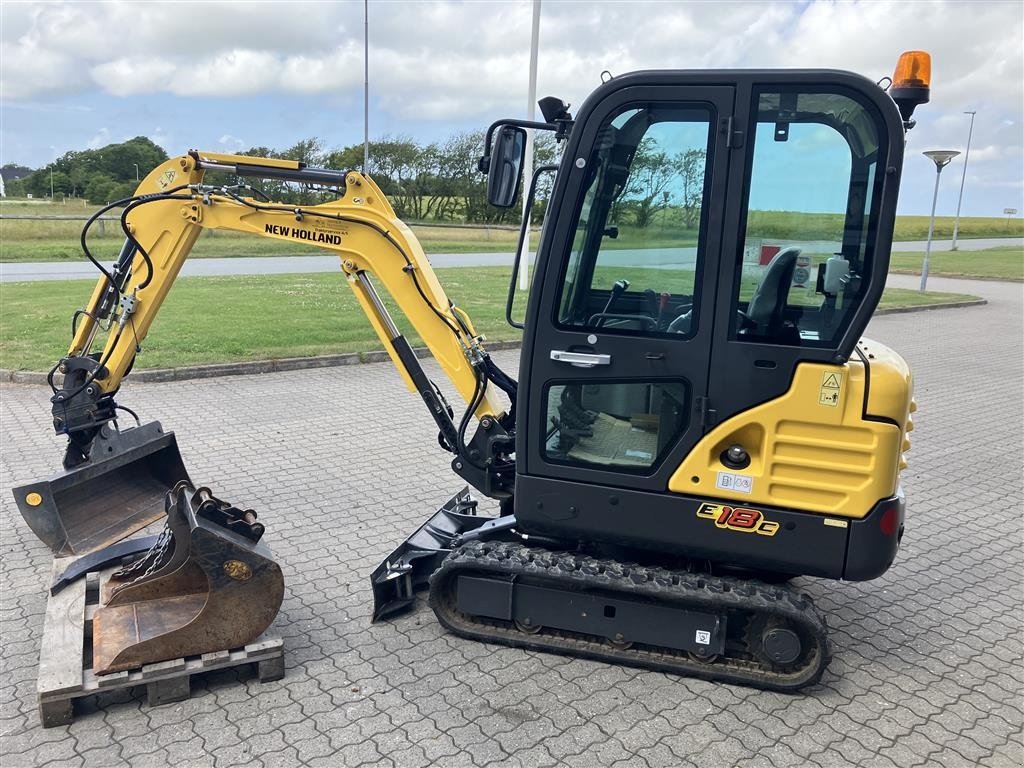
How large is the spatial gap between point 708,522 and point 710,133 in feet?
5.90

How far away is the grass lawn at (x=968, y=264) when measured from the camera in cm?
3105

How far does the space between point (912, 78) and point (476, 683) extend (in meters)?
3.44

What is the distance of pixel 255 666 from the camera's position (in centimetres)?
393

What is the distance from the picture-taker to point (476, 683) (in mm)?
3879

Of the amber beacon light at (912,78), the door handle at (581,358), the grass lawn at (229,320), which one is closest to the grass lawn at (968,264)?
the grass lawn at (229,320)

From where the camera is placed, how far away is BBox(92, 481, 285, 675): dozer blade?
367 centimetres

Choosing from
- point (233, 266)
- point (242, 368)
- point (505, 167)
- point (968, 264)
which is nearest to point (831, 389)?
point (505, 167)

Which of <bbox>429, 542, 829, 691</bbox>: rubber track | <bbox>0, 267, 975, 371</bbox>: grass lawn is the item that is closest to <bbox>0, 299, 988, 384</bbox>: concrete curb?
<bbox>0, 267, 975, 371</bbox>: grass lawn

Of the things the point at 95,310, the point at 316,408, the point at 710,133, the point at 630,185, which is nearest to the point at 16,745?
the point at 95,310

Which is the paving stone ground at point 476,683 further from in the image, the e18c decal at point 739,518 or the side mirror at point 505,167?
the side mirror at point 505,167

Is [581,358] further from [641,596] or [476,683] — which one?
[476,683]

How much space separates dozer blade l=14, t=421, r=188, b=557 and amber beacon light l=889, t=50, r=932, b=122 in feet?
16.5

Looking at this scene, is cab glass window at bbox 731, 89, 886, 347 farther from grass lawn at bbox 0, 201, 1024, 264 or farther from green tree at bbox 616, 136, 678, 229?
green tree at bbox 616, 136, 678, 229

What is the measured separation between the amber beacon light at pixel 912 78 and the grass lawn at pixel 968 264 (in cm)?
2614
